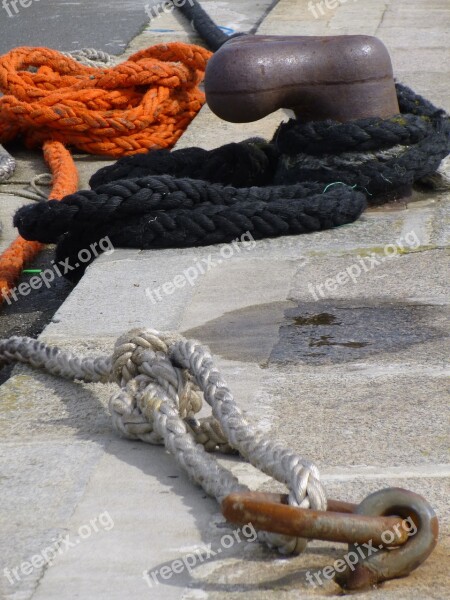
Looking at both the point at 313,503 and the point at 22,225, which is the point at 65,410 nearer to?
the point at 313,503

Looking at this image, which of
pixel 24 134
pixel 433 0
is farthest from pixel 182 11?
pixel 24 134

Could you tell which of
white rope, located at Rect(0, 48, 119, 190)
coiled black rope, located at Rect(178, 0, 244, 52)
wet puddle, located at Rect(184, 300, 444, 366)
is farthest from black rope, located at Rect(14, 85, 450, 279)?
coiled black rope, located at Rect(178, 0, 244, 52)

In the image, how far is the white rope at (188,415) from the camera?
1.59 m

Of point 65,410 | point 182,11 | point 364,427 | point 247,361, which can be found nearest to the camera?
point 364,427

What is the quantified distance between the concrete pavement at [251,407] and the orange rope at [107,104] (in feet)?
5.76

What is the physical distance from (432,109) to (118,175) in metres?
1.06

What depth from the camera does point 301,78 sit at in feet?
10.7

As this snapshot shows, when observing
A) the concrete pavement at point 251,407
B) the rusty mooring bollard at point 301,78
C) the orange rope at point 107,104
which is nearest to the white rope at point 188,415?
the concrete pavement at point 251,407

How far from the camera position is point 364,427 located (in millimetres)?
1896

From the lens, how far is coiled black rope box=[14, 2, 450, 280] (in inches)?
121

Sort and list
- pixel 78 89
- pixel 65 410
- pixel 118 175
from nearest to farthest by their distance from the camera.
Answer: pixel 65 410 → pixel 118 175 → pixel 78 89

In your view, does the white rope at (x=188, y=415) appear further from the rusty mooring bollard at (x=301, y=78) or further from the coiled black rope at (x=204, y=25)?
the coiled black rope at (x=204, y=25)

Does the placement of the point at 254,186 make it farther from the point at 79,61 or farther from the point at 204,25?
the point at 204,25

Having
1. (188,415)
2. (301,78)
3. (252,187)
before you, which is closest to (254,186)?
(252,187)
